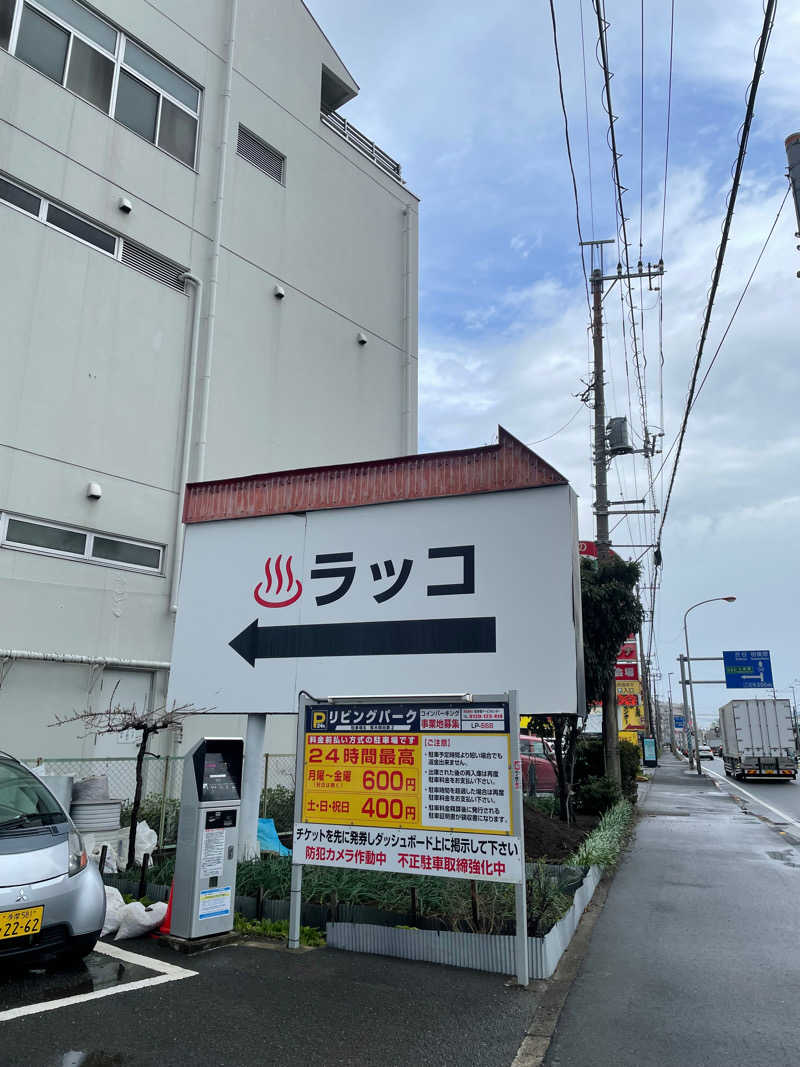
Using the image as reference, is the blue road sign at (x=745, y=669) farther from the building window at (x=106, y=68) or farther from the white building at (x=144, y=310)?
the building window at (x=106, y=68)

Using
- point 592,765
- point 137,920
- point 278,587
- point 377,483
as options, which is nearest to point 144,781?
point 278,587

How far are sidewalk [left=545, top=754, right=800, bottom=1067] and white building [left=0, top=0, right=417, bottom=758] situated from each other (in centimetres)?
807

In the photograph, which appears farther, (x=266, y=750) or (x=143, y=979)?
(x=266, y=750)

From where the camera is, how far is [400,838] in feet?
18.7

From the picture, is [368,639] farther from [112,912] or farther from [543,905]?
[112,912]

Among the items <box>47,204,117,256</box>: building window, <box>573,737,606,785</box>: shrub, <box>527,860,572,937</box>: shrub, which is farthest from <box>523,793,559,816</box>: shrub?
<box>47,204,117,256</box>: building window

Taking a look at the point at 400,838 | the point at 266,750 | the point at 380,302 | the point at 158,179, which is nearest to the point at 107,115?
the point at 158,179

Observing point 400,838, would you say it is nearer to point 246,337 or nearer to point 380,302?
point 246,337

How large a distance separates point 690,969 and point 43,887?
16.0 ft

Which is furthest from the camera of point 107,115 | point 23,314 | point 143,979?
point 107,115

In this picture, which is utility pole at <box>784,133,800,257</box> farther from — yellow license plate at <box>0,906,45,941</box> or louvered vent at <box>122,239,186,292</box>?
louvered vent at <box>122,239,186,292</box>

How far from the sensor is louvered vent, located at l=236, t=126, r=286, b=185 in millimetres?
15320

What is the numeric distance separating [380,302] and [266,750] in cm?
1085

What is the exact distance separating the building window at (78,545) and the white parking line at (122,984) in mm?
6545
